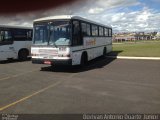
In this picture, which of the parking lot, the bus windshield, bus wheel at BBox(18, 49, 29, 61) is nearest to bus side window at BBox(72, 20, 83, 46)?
the bus windshield

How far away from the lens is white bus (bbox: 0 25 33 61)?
18189 mm

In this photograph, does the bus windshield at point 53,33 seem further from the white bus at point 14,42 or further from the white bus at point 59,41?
the white bus at point 14,42

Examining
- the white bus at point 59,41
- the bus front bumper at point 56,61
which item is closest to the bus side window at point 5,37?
the white bus at point 59,41

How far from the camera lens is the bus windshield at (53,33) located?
12953 millimetres

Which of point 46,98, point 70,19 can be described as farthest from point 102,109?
point 70,19

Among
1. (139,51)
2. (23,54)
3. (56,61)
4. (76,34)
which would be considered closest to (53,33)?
(76,34)

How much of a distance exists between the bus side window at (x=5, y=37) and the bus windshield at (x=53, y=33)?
17.3ft

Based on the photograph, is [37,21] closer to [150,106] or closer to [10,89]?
[10,89]

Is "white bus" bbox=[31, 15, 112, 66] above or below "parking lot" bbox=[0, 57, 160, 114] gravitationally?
above

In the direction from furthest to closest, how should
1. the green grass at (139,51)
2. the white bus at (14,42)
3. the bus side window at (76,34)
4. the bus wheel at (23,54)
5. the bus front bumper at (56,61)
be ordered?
the green grass at (139,51), the bus wheel at (23,54), the white bus at (14,42), the bus side window at (76,34), the bus front bumper at (56,61)

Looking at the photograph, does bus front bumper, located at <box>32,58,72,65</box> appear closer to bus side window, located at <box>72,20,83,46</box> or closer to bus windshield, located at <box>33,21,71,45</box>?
bus windshield, located at <box>33,21,71,45</box>

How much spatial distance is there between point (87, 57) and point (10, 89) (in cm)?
750

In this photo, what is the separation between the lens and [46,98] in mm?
7727

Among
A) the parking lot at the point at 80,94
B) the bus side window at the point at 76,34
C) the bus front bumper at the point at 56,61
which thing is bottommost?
the parking lot at the point at 80,94
